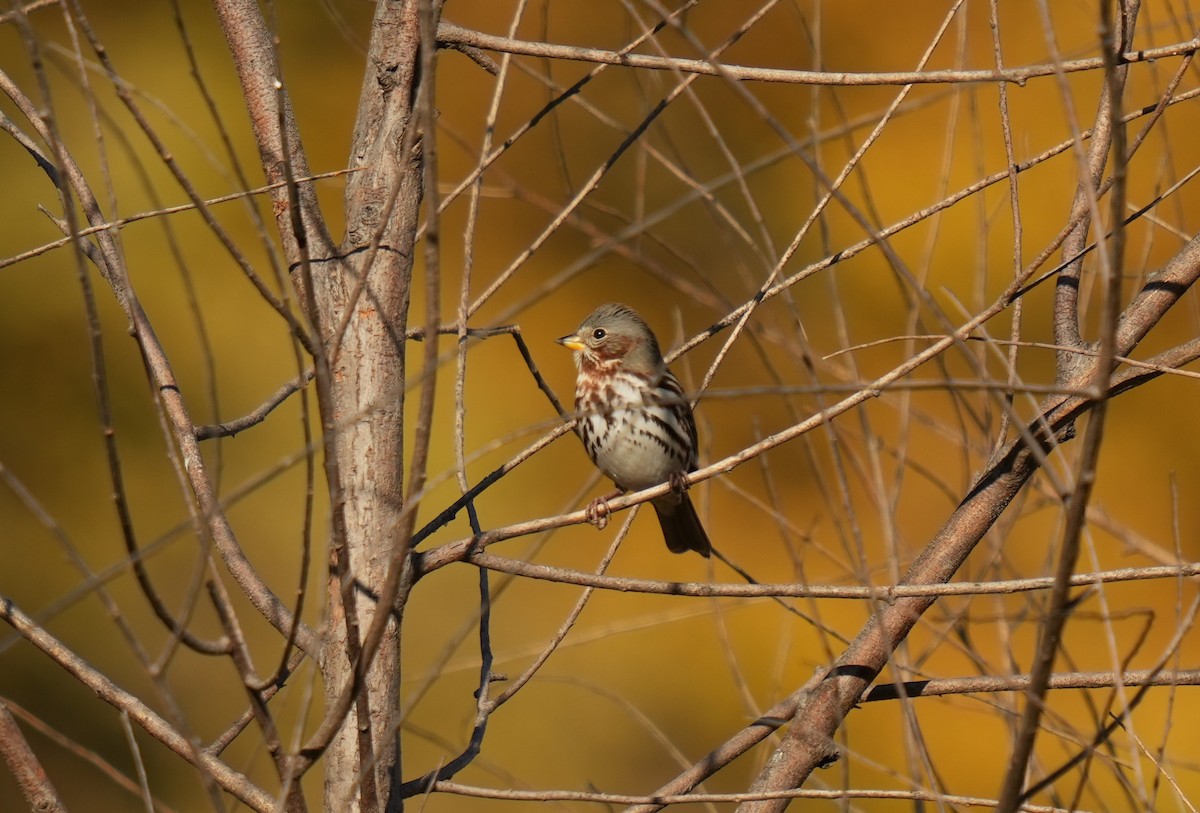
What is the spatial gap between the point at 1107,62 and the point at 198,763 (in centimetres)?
140

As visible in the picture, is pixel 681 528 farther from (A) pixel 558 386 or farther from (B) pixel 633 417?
(A) pixel 558 386

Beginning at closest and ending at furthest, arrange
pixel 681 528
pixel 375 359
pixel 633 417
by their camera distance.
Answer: pixel 375 359 → pixel 633 417 → pixel 681 528

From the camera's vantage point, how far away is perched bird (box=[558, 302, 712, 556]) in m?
4.02

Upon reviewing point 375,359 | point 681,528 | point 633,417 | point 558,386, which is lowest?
point 375,359

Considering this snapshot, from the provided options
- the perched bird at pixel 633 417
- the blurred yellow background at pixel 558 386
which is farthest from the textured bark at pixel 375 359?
the blurred yellow background at pixel 558 386

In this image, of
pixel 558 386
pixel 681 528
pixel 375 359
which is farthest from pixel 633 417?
pixel 558 386

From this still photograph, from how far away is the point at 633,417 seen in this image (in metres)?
3.99

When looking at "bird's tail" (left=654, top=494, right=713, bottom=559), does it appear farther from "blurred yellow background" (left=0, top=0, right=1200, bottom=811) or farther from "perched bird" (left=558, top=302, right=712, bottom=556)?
"blurred yellow background" (left=0, top=0, right=1200, bottom=811)

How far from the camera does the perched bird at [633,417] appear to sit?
13.2 ft

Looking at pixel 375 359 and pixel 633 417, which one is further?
pixel 633 417

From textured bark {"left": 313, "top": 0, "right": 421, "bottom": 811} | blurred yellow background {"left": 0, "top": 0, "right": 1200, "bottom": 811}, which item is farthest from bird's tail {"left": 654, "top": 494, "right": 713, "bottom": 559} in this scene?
textured bark {"left": 313, "top": 0, "right": 421, "bottom": 811}

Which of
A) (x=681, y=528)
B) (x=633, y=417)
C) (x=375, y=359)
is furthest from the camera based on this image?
(x=681, y=528)

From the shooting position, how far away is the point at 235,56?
2.41m

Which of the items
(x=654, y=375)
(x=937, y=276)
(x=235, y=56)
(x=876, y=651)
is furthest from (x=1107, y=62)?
(x=937, y=276)
